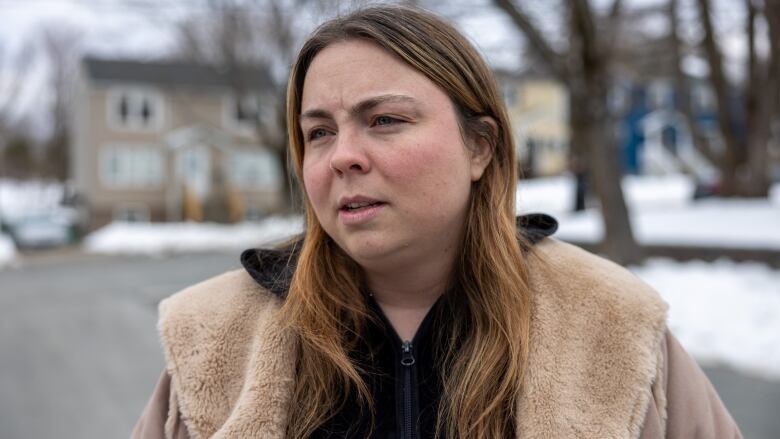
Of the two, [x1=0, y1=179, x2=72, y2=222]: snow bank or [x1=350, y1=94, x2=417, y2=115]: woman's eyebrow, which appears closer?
[x1=350, y1=94, x2=417, y2=115]: woman's eyebrow

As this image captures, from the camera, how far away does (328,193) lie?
1690 mm

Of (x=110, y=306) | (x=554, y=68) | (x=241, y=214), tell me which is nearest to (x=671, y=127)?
(x=241, y=214)

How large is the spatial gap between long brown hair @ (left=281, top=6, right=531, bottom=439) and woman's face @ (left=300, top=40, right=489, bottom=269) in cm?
5

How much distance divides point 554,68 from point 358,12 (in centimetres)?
868

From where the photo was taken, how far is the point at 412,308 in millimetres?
1865

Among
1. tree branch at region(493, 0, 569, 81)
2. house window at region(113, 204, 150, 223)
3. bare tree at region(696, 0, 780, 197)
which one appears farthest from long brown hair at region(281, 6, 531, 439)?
house window at region(113, 204, 150, 223)

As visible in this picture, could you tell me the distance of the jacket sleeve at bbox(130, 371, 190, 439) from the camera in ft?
5.62

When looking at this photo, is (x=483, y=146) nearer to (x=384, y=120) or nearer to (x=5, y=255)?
(x=384, y=120)

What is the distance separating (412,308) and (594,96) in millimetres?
8773

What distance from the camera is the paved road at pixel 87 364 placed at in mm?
5359

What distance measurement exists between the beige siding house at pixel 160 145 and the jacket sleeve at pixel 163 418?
32.3 m

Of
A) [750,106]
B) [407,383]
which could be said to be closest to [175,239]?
[750,106]

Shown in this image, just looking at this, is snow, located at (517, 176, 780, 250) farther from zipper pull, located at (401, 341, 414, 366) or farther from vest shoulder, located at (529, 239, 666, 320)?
zipper pull, located at (401, 341, 414, 366)

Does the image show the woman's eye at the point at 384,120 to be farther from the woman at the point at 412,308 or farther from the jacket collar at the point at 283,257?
the jacket collar at the point at 283,257
